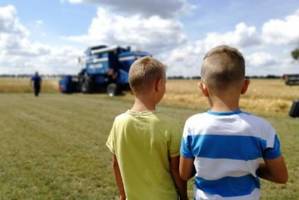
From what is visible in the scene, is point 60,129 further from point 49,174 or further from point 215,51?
point 215,51

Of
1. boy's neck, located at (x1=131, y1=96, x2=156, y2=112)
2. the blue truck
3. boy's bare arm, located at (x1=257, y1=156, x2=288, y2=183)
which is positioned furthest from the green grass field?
the blue truck

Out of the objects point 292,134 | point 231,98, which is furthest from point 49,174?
point 292,134

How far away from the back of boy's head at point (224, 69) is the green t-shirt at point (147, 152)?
0.44 meters

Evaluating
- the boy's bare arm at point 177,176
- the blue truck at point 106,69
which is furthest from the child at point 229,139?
the blue truck at point 106,69

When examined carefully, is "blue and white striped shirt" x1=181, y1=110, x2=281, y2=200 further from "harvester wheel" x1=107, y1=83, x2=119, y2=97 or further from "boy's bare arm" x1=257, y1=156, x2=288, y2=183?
"harvester wheel" x1=107, y1=83, x2=119, y2=97

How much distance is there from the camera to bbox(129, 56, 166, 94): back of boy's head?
2.47 metres

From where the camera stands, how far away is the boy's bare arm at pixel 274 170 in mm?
2168

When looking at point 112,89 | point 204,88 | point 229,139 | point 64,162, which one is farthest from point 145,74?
point 112,89

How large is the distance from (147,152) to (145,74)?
454mm

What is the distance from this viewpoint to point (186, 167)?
2.32 meters

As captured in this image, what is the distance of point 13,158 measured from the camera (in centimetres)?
768

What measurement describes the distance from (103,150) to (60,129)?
3.59 meters

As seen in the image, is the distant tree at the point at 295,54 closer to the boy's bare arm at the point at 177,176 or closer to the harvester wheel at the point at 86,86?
the harvester wheel at the point at 86,86

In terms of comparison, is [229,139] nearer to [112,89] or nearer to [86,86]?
Answer: [112,89]
